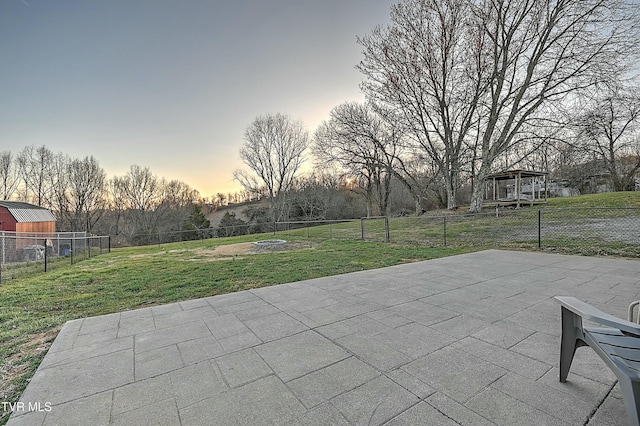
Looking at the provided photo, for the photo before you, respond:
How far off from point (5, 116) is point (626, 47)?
23.3 meters

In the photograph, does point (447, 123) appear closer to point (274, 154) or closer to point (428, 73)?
point (428, 73)

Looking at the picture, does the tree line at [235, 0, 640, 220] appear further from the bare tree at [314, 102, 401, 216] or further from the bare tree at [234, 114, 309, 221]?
the bare tree at [234, 114, 309, 221]

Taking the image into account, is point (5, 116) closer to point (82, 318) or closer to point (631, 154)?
point (82, 318)

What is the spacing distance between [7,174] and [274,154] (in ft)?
72.2

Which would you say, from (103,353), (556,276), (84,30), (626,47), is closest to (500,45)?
(626,47)

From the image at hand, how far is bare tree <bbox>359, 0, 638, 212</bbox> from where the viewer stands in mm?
11133

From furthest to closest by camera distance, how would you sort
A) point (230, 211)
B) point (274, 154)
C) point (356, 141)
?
point (230, 211) < point (274, 154) < point (356, 141)

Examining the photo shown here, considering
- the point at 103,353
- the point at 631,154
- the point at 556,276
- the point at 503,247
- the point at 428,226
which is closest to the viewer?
the point at 103,353

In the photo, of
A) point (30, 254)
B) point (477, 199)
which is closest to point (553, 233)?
point (477, 199)

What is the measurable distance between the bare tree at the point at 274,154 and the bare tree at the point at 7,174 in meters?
17.7

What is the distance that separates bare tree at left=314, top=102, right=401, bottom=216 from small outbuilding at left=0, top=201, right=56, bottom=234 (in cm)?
2016

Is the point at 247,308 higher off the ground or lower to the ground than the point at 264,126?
lower

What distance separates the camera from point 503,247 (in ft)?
25.8

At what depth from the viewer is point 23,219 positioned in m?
18.0
